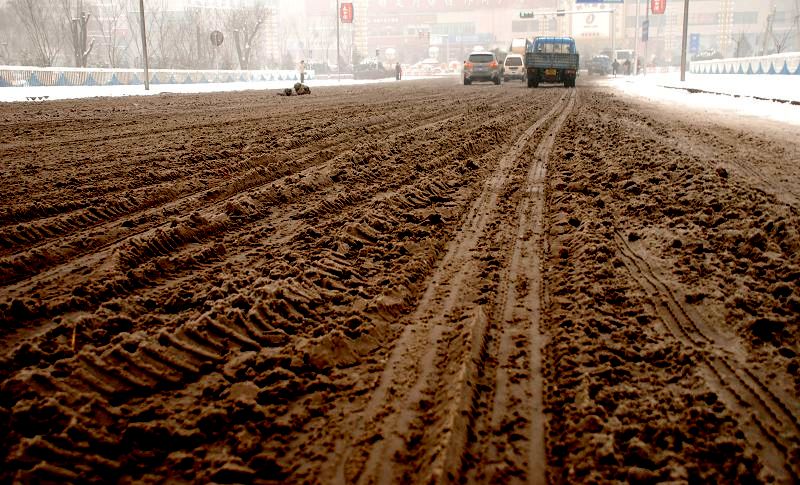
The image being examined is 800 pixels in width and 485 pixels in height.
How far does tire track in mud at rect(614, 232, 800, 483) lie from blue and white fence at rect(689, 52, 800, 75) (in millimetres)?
31010

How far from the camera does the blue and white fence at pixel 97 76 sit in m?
28.5

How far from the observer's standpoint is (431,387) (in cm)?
287

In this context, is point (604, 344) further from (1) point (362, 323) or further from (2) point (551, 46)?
(2) point (551, 46)

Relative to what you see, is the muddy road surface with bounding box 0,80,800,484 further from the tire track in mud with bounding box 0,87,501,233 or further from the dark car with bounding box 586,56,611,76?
the dark car with bounding box 586,56,611,76

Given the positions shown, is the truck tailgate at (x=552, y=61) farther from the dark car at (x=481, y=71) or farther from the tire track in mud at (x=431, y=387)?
the tire track in mud at (x=431, y=387)

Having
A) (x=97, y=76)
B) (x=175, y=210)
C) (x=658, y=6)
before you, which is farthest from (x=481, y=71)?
(x=658, y=6)

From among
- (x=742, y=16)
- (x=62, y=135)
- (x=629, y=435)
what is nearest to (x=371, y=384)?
(x=629, y=435)

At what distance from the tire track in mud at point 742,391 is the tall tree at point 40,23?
6088cm

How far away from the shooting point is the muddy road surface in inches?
94.4

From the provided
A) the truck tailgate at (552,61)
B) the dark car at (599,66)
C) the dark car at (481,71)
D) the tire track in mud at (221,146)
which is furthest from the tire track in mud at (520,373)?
the dark car at (599,66)

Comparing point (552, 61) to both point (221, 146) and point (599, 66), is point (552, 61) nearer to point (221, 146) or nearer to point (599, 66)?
point (221, 146)

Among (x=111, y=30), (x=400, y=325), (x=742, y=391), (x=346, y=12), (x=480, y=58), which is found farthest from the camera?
(x=111, y=30)

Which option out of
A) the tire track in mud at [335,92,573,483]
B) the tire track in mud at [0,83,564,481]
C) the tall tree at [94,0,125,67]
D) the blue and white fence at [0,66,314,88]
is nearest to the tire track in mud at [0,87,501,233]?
the tire track in mud at [0,83,564,481]

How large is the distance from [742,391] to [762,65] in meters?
37.8
